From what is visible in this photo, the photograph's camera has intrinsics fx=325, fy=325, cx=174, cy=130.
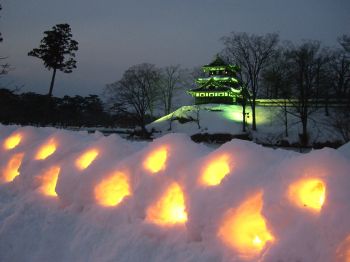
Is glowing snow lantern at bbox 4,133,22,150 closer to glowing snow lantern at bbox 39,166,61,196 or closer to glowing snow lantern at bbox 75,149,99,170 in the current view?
glowing snow lantern at bbox 39,166,61,196

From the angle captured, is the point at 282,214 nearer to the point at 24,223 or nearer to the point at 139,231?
the point at 139,231

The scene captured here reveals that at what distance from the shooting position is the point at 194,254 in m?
2.91

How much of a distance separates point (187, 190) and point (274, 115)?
35.7 meters

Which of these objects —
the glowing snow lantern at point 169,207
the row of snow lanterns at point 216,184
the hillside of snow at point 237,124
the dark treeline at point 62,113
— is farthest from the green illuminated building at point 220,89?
the glowing snow lantern at point 169,207

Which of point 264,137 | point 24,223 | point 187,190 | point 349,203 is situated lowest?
point 264,137

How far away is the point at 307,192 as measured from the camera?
2.60 metres

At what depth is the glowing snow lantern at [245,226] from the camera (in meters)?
2.79

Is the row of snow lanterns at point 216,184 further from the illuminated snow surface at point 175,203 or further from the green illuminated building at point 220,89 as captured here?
the green illuminated building at point 220,89

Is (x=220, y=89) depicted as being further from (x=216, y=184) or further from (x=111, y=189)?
(x=216, y=184)

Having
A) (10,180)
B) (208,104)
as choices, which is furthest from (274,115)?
(10,180)

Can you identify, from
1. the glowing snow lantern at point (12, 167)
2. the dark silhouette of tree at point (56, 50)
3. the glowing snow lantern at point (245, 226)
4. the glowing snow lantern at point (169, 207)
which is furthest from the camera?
the dark silhouette of tree at point (56, 50)

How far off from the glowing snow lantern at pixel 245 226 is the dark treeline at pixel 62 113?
29253 mm

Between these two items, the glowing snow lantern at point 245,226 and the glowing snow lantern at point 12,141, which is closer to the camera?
the glowing snow lantern at point 245,226

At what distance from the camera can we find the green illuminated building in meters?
41.6
